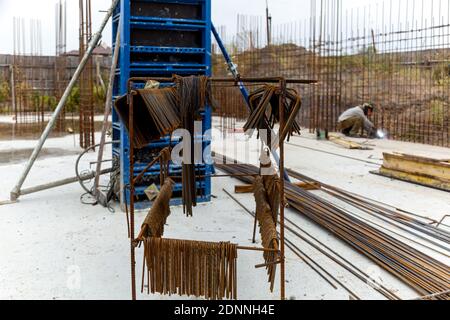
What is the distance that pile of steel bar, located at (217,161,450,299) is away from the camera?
310 cm

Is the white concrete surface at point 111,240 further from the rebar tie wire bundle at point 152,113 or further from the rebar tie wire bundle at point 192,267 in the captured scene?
the rebar tie wire bundle at point 152,113

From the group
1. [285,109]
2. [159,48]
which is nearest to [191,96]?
[285,109]

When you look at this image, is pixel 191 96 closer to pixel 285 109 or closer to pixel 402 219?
pixel 285 109

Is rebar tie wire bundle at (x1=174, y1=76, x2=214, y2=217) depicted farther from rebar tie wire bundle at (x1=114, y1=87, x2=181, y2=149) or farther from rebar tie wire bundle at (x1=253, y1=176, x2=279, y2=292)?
rebar tie wire bundle at (x1=253, y1=176, x2=279, y2=292)

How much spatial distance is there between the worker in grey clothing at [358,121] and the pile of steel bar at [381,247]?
6.93 meters

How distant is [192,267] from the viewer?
103 inches

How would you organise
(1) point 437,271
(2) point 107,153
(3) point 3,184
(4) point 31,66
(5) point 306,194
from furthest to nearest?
(4) point 31,66, (2) point 107,153, (3) point 3,184, (5) point 306,194, (1) point 437,271

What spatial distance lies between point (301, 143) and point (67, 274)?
8.31 m

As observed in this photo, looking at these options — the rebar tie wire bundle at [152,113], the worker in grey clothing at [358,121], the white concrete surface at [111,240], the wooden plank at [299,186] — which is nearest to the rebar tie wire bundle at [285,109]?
the rebar tie wire bundle at [152,113]

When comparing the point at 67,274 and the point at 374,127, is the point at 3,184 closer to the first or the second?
the point at 67,274

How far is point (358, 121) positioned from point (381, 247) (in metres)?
8.40

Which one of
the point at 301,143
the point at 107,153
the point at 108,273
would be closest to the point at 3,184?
the point at 107,153

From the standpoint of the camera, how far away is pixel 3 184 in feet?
20.4

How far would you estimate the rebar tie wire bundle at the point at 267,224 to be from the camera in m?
2.61
